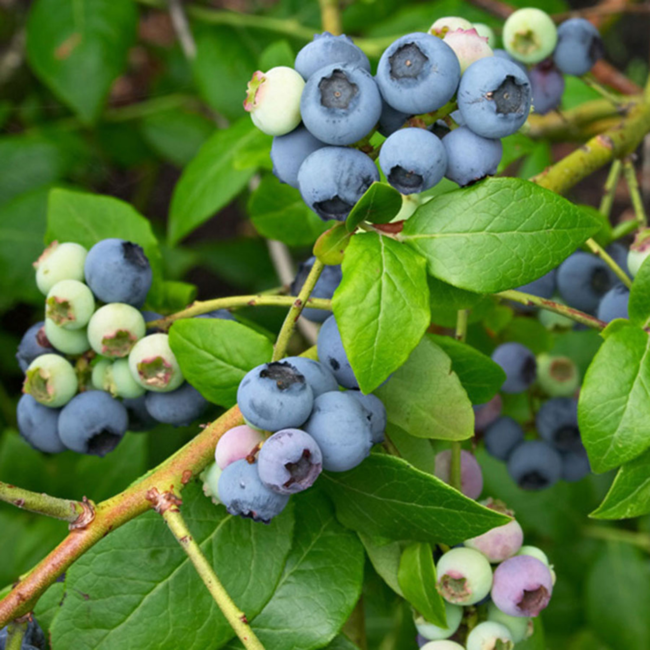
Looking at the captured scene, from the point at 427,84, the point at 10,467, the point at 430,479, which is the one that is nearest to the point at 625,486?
the point at 430,479

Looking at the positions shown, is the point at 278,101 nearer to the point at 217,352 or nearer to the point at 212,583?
the point at 217,352

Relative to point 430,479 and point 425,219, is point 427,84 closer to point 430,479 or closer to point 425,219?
point 425,219

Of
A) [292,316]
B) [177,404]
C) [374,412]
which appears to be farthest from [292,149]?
[177,404]

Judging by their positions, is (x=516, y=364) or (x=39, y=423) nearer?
(x=39, y=423)

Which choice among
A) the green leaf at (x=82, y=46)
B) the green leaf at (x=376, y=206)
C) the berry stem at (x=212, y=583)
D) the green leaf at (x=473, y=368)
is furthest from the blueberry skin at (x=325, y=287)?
the green leaf at (x=82, y=46)

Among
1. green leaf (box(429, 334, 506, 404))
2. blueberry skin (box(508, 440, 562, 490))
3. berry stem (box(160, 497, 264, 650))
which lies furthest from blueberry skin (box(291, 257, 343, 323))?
blueberry skin (box(508, 440, 562, 490))

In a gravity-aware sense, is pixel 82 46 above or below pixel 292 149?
above

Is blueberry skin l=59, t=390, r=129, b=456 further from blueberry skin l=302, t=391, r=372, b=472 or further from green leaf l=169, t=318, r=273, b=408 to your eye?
blueberry skin l=302, t=391, r=372, b=472
